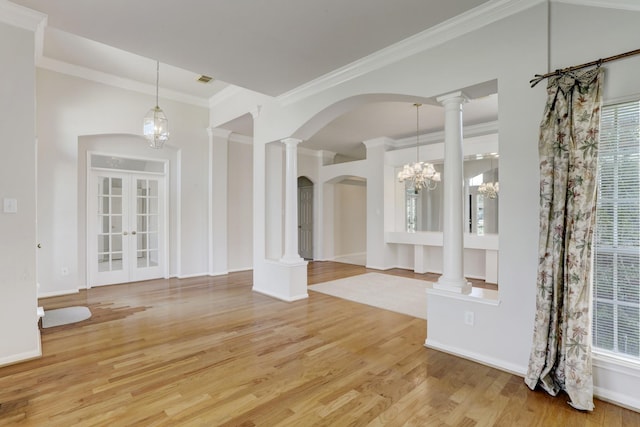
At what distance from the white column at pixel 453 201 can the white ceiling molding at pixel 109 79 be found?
16.6ft

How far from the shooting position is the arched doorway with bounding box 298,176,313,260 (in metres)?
9.43

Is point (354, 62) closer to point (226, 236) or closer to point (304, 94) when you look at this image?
point (304, 94)

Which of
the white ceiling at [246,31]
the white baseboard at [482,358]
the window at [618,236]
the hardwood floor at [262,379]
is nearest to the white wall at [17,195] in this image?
the hardwood floor at [262,379]

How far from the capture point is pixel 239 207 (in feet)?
23.6

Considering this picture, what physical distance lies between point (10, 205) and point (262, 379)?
2675 millimetres

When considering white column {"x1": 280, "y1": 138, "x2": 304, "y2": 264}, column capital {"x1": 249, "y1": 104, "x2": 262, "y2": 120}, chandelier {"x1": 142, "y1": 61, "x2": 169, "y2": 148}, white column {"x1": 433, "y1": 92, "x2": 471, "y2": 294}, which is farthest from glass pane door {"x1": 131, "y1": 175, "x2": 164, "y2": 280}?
white column {"x1": 433, "y1": 92, "x2": 471, "y2": 294}

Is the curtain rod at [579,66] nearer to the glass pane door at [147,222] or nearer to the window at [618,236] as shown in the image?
the window at [618,236]

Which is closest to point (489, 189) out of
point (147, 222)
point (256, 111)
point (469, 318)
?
point (469, 318)

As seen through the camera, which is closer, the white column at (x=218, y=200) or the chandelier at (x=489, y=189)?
the white column at (x=218, y=200)

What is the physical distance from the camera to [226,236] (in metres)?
6.83

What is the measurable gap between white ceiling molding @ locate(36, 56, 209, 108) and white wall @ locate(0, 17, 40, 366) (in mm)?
2186

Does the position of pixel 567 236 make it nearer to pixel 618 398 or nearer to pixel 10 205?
pixel 618 398

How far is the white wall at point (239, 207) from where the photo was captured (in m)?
7.06

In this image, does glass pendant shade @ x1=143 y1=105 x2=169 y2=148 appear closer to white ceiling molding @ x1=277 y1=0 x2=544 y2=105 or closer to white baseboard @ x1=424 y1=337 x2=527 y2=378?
white ceiling molding @ x1=277 y1=0 x2=544 y2=105
